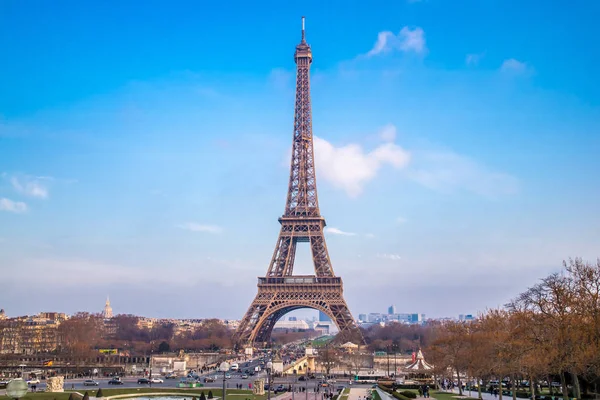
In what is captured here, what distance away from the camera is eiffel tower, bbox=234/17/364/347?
89.2 m

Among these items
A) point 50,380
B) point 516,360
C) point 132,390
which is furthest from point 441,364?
point 50,380

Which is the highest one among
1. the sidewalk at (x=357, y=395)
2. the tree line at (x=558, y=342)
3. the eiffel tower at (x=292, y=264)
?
the eiffel tower at (x=292, y=264)

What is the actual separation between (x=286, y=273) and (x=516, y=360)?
54902mm

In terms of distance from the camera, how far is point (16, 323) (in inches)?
4931

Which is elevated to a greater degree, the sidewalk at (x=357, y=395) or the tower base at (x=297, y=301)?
the tower base at (x=297, y=301)

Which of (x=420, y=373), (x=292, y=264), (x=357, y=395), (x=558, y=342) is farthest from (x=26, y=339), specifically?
(x=558, y=342)

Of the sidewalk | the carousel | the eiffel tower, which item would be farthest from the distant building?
the sidewalk

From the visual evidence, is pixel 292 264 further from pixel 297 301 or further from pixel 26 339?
pixel 26 339

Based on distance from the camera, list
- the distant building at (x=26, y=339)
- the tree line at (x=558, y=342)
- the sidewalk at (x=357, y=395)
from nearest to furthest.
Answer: the tree line at (x=558, y=342), the sidewalk at (x=357, y=395), the distant building at (x=26, y=339)

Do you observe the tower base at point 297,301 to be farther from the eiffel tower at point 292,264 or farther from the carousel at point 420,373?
the carousel at point 420,373

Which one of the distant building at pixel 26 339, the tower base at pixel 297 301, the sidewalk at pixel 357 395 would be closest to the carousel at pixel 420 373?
the sidewalk at pixel 357 395

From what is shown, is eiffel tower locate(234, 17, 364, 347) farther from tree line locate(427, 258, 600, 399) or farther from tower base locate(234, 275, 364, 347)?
tree line locate(427, 258, 600, 399)

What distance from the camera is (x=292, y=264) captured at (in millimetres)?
95375

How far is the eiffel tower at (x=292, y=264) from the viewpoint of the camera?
89250mm
